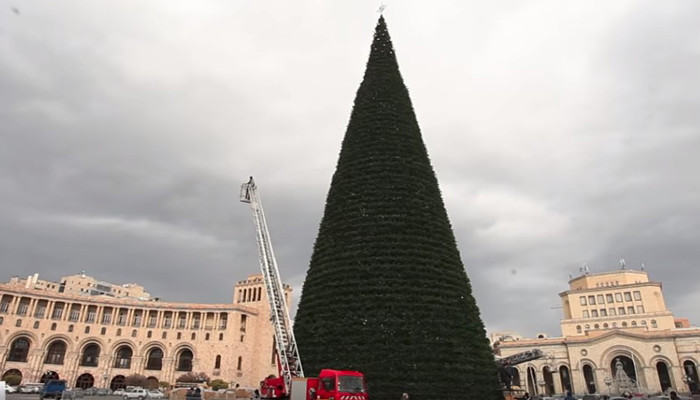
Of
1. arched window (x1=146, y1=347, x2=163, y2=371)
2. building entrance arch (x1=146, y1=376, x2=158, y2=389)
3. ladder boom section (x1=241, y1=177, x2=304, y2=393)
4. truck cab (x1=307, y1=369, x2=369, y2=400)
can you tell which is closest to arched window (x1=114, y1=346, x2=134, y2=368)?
arched window (x1=146, y1=347, x2=163, y2=371)

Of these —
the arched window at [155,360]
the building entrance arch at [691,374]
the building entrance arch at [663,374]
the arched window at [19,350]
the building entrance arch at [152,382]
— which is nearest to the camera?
the building entrance arch at [691,374]

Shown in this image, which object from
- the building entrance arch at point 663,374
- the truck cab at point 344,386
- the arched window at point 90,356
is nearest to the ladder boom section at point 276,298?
the truck cab at point 344,386

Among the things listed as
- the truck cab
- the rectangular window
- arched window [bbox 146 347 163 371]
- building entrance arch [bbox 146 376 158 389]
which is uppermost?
the rectangular window

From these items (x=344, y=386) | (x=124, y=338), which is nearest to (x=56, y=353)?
(x=124, y=338)

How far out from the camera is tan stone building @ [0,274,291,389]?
6875cm

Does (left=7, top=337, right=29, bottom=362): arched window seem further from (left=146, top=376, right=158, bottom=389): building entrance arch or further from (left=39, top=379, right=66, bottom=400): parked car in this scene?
(left=39, top=379, right=66, bottom=400): parked car

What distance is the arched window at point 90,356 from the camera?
7300 cm

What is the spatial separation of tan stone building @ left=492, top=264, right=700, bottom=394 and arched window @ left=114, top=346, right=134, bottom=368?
62.8m

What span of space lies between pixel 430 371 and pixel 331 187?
772 centimetres

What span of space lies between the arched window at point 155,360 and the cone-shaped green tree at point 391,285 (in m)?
75.3

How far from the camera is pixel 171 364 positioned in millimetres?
77438

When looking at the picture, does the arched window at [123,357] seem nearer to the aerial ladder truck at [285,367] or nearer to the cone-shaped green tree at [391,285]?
the aerial ladder truck at [285,367]

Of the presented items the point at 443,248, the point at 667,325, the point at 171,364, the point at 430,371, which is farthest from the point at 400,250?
the point at 667,325

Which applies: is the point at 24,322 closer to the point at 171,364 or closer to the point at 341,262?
the point at 171,364
